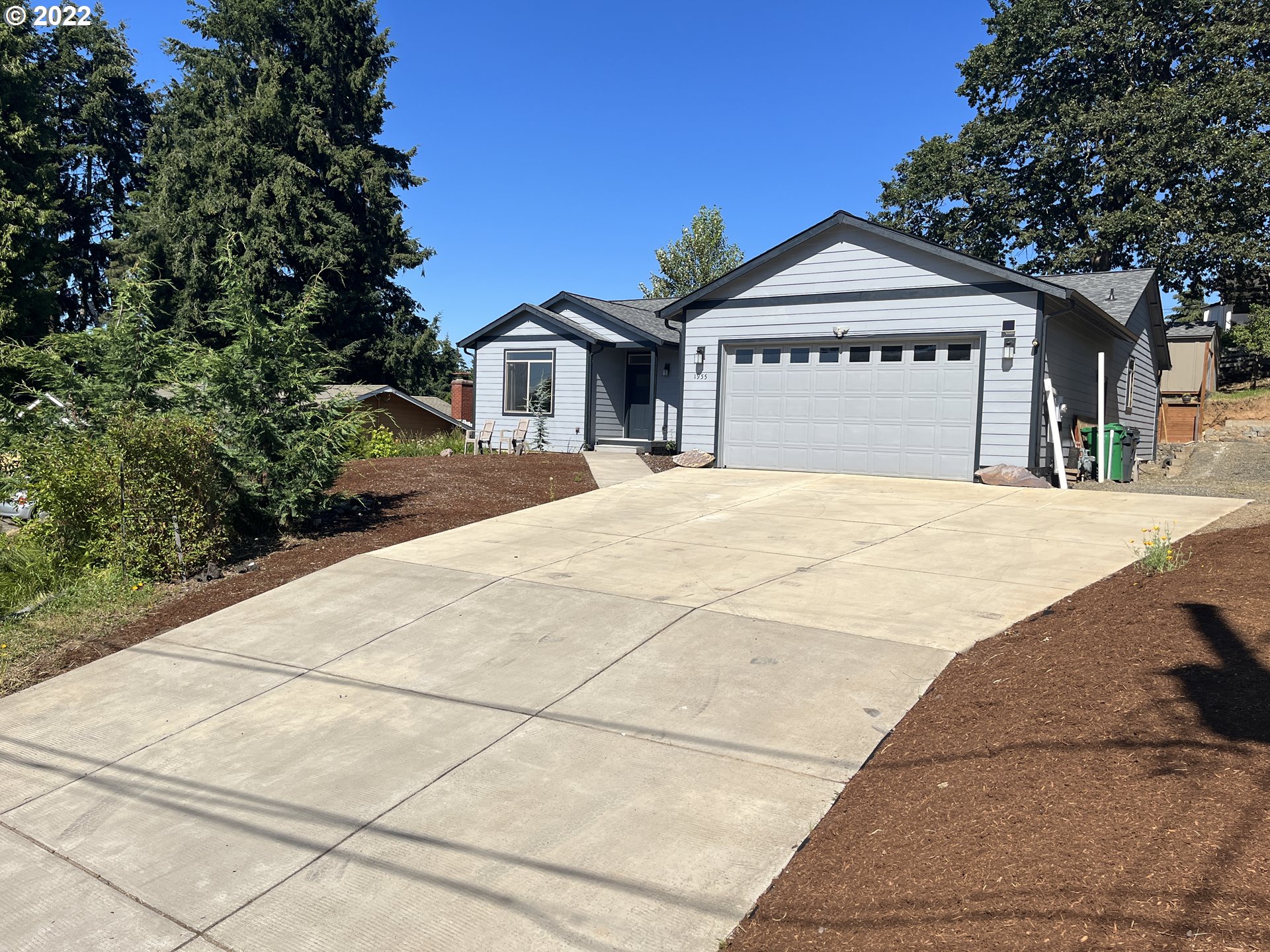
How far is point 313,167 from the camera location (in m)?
35.5

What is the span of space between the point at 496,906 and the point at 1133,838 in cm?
237

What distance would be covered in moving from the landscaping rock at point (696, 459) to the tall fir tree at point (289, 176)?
75.4ft

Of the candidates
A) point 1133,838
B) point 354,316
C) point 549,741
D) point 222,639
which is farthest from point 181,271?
point 1133,838

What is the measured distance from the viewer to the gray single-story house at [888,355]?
1375 cm

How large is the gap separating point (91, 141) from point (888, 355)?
44437 millimetres

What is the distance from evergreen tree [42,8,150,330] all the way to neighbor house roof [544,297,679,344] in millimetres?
29421

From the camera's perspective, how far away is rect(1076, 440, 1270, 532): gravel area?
10.0 meters

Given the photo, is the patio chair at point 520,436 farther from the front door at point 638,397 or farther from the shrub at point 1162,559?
the shrub at point 1162,559

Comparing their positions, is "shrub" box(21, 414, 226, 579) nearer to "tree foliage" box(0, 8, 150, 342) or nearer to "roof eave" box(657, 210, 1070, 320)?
"roof eave" box(657, 210, 1070, 320)

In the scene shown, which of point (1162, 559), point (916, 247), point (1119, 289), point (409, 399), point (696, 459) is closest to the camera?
point (1162, 559)

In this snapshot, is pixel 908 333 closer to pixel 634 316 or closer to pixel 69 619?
pixel 634 316

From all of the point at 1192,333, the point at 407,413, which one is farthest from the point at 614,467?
the point at 1192,333

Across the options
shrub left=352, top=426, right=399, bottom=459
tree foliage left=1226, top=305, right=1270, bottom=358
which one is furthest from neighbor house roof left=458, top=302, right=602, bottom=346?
tree foliage left=1226, top=305, right=1270, bottom=358

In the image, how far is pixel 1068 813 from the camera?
10.6ft
